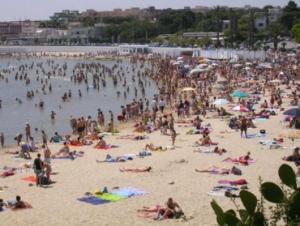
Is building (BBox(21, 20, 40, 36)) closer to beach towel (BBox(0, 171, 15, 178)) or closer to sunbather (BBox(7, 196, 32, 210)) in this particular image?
beach towel (BBox(0, 171, 15, 178))

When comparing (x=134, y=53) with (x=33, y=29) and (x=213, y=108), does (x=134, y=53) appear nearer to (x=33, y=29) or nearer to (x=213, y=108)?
(x=213, y=108)

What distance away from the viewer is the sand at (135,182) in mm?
11680

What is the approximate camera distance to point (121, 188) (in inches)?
540

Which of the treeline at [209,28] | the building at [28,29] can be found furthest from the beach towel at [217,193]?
the building at [28,29]

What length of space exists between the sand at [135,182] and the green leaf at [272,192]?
23.1ft

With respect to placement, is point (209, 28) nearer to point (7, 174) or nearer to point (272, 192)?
point (7, 174)

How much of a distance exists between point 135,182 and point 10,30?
184 m

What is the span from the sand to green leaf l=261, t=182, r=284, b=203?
7.03 m

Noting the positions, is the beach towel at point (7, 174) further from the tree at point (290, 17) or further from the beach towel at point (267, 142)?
the tree at point (290, 17)

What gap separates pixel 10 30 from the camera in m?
190

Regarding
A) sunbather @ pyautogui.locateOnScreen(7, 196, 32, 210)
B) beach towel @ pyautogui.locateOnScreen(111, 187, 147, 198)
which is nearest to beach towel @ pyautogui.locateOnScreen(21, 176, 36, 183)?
sunbather @ pyautogui.locateOnScreen(7, 196, 32, 210)

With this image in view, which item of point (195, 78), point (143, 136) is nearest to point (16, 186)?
point (143, 136)

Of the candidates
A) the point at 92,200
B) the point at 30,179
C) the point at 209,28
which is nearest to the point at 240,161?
the point at 92,200

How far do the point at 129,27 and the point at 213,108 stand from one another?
362 ft
